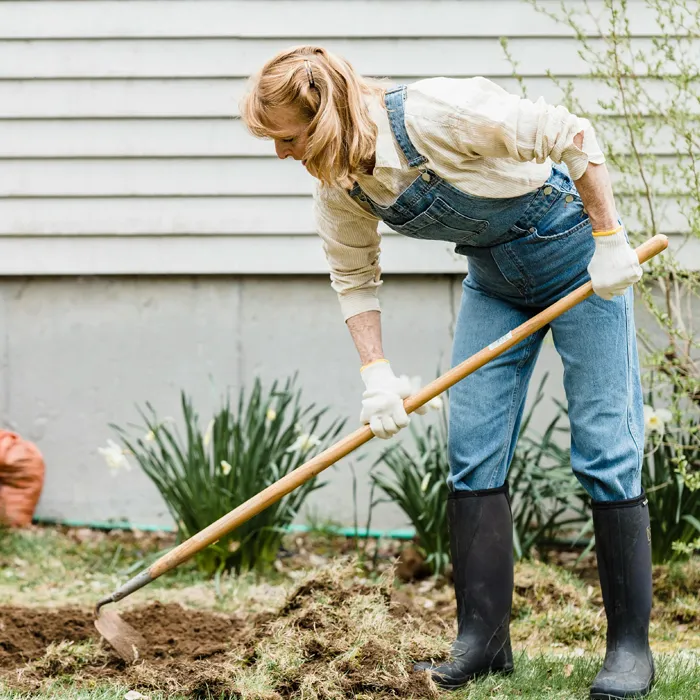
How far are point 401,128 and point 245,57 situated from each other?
2399 millimetres

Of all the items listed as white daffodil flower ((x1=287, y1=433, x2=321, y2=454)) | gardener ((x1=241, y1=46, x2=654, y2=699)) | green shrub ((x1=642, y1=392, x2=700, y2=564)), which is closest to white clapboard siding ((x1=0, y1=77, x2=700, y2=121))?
white daffodil flower ((x1=287, y1=433, x2=321, y2=454))

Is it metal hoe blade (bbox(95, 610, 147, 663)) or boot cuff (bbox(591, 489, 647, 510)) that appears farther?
metal hoe blade (bbox(95, 610, 147, 663))

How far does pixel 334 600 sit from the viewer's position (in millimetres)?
2721

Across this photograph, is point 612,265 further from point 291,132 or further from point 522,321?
point 291,132

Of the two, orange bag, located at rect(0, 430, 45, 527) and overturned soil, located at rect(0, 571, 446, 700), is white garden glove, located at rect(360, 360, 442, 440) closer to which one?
overturned soil, located at rect(0, 571, 446, 700)

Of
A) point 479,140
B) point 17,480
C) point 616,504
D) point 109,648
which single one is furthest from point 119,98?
point 616,504

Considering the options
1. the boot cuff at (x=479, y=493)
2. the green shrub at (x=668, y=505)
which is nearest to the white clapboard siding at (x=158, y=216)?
the green shrub at (x=668, y=505)

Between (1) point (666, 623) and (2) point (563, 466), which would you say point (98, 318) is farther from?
(1) point (666, 623)

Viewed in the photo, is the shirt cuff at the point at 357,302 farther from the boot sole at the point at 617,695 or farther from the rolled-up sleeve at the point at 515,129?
the boot sole at the point at 617,695

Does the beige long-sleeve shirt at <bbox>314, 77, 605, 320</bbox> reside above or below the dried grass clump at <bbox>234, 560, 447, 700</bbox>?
above

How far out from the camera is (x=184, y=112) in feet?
14.5

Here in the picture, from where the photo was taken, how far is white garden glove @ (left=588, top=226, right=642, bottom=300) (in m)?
2.25

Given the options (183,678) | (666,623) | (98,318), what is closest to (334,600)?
(183,678)

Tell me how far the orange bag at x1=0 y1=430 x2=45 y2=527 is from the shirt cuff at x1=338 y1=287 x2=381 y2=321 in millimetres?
2382
